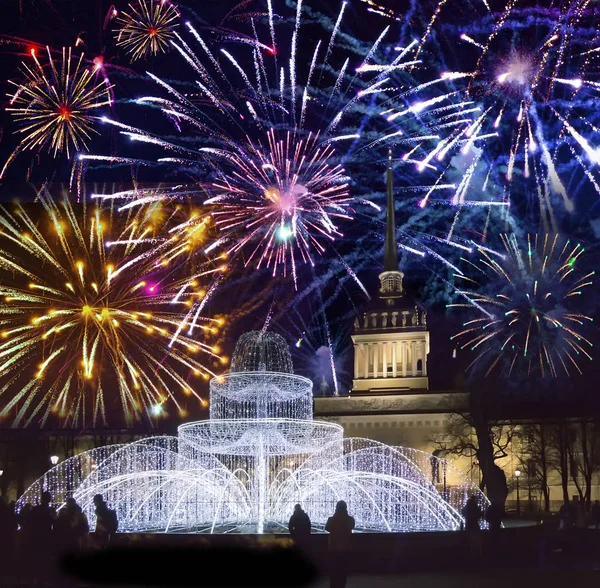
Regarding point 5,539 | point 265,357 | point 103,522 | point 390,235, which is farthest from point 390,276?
point 5,539

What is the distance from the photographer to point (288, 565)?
14445mm

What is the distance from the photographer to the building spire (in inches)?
2557

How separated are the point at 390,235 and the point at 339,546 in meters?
55.7

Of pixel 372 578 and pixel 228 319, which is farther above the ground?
pixel 228 319

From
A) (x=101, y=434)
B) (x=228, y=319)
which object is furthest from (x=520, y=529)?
(x=101, y=434)

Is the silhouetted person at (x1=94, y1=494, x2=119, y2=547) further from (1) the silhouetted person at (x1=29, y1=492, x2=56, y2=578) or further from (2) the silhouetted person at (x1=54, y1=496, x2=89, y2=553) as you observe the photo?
(1) the silhouetted person at (x1=29, y1=492, x2=56, y2=578)

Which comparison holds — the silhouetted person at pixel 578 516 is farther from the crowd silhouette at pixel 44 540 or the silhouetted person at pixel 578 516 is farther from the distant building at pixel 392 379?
the distant building at pixel 392 379

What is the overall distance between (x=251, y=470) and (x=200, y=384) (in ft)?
107

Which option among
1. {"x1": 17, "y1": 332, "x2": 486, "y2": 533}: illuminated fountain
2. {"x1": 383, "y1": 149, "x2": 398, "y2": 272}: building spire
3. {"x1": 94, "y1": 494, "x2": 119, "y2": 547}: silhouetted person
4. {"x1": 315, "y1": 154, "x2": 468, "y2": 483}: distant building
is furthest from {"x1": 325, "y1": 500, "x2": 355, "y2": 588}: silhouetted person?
{"x1": 383, "y1": 149, "x2": 398, "y2": 272}: building spire

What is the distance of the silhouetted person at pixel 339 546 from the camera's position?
38.3 feet

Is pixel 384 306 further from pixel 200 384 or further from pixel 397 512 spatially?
pixel 397 512

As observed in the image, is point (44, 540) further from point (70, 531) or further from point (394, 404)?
point (394, 404)

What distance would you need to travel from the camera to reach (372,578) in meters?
14.3

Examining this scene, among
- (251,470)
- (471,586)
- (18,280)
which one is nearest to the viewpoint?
(471,586)
